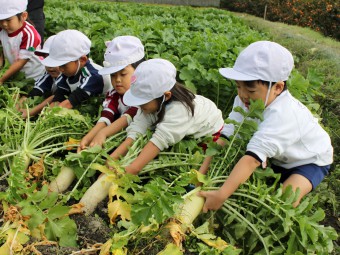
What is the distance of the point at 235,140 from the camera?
2.99 m

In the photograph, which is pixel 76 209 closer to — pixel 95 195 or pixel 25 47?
pixel 95 195

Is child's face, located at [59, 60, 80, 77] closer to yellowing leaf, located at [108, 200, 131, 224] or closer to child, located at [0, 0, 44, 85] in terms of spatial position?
child, located at [0, 0, 44, 85]

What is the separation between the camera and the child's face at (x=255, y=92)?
2.95 metres

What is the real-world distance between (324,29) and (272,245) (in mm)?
13650

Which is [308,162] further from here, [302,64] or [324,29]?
[324,29]

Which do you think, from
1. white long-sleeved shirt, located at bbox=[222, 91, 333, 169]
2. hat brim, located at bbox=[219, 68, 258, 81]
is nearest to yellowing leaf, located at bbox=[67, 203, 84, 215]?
white long-sleeved shirt, located at bbox=[222, 91, 333, 169]

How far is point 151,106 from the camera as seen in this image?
10.7ft

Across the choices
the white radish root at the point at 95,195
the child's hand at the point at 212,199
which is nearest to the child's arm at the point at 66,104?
the white radish root at the point at 95,195

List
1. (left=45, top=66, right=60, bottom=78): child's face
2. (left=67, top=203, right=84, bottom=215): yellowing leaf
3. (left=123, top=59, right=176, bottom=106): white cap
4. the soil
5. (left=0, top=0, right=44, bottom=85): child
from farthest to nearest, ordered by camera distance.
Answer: (left=0, top=0, right=44, bottom=85): child
(left=45, top=66, right=60, bottom=78): child's face
(left=123, top=59, right=176, bottom=106): white cap
(left=67, top=203, right=84, bottom=215): yellowing leaf
the soil

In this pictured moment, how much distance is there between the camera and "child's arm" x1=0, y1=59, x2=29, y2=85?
5113mm

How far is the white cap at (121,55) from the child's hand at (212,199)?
1.41 metres

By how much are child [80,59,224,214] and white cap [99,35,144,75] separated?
1.54 ft

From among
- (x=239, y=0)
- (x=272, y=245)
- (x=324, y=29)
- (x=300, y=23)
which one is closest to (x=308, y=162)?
(x=272, y=245)

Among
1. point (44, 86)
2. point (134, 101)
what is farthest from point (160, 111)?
point (44, 86)
